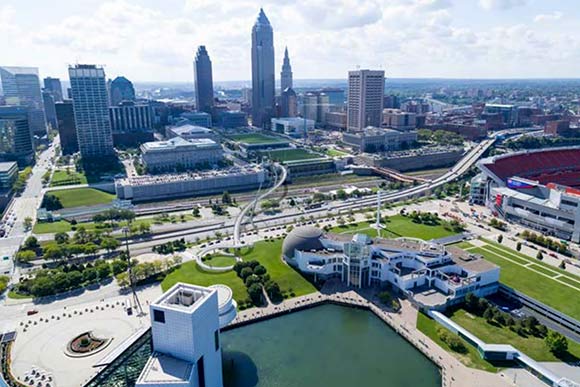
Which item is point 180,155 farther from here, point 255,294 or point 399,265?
point 399,265

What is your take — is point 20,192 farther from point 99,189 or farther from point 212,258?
point 212,258

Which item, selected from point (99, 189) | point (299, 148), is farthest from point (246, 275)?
point (299, 148)

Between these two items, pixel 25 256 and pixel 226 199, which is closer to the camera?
pixel 25 256

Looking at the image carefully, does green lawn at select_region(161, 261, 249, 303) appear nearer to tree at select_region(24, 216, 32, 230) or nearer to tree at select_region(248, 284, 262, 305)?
tree at select_region(248, 284, 262, 305)

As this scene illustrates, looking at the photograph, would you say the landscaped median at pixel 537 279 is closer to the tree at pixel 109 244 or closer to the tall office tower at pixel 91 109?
the tree at pixel 109 244

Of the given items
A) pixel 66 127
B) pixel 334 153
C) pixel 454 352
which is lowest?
pixel 454 352

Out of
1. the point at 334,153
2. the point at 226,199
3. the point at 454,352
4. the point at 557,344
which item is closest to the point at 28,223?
the point at 226,199

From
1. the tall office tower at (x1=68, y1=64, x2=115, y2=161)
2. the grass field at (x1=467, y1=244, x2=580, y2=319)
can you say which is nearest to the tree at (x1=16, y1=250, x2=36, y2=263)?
the grass field at (x1=467, y1=244, x2=580, y2=319)
